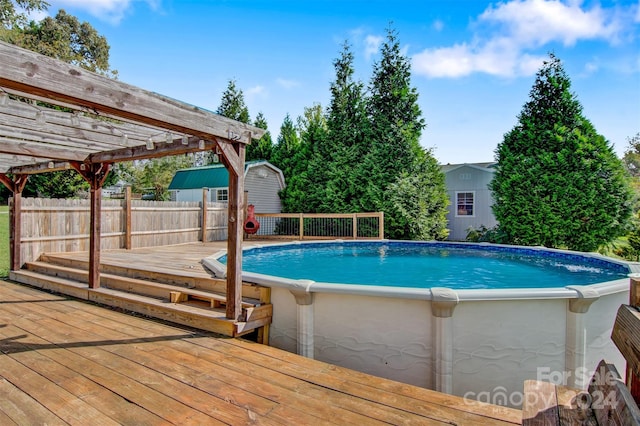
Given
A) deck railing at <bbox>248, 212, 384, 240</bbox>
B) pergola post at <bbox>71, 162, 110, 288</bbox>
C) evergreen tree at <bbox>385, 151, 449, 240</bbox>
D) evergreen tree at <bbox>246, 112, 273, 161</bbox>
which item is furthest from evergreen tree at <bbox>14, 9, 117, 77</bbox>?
evergreen tree at <bbox>385, 151, 449, 240</bbox>

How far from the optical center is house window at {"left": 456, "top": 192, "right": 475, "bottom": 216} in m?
13.9

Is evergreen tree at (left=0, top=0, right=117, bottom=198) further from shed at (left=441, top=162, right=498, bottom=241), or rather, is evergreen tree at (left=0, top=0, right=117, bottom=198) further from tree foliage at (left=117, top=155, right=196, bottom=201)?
shed at (left=441, top=162, right=498, bottom=241)

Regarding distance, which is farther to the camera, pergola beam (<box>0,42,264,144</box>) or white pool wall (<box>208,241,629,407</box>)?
white pool wall (<box>208,241,629,407</box>)

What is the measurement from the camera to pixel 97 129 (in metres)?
4.00

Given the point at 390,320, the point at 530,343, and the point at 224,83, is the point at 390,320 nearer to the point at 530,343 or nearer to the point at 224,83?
the point at 530,343

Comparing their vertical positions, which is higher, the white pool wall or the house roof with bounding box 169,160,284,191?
the house roof with bounding box 169,160,284,191

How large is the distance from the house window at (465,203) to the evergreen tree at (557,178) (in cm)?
263

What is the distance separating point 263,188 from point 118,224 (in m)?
6.30

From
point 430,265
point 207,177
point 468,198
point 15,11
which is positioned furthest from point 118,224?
point 15,11

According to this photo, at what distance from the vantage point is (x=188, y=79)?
12.7 m

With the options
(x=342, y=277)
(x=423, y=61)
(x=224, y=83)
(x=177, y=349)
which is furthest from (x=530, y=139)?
(x=224, y=83)

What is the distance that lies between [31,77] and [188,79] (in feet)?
39.0

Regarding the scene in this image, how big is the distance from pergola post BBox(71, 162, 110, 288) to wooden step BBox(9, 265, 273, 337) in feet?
0.80

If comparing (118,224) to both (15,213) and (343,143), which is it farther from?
(343,143)
